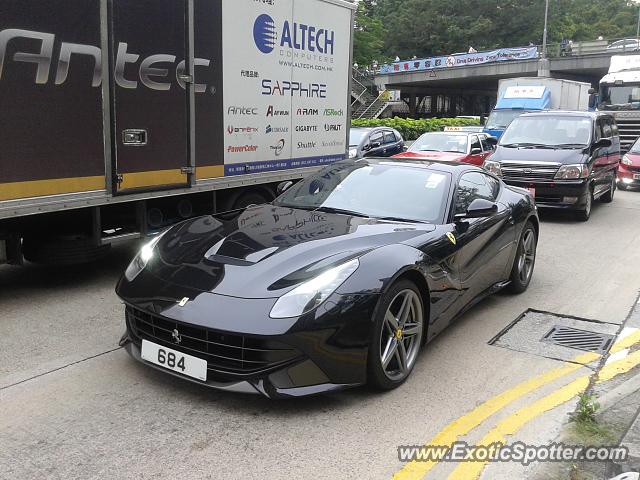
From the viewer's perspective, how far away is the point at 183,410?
3.67 metres

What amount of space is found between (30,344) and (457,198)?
140 inches

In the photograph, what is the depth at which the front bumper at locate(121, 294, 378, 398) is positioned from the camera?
349 centimetres

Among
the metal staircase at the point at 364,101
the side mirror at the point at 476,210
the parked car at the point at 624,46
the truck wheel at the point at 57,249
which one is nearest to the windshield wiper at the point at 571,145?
the side mirror at the point at 476,210

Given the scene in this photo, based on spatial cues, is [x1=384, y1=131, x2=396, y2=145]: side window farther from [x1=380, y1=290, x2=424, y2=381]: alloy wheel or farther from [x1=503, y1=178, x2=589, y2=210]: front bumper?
[x1=380, y1=290, x2=424, y2=381]: alloy wheel

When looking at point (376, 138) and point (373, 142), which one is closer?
point (373, 142)

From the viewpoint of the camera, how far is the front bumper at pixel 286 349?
3488 millimetres

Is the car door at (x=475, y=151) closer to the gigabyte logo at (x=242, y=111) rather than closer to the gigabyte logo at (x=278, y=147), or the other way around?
the gigabyte logo at (x=278, y=147)

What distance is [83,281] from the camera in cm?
655

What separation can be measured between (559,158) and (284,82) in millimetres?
5696

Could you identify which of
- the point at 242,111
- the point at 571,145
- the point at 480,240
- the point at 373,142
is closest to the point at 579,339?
the point at 480,240

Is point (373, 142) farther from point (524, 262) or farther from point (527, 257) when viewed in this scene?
point (524, 262)

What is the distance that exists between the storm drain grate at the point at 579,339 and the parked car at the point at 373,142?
9.75 metres

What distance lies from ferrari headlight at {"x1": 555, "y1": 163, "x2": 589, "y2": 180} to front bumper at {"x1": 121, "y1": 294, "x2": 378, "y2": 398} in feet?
27.4

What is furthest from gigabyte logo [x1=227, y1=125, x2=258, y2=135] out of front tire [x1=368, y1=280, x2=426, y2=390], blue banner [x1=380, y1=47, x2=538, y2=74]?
blue banner [x1=380, y1=47, x2=538, y2=74]
